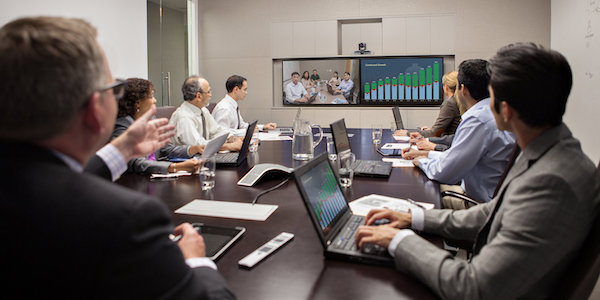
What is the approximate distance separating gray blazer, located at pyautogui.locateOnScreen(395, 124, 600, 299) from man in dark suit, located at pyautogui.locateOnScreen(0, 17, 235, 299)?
64 cm

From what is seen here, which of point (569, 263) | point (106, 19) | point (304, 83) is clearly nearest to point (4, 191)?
point (569, 263)

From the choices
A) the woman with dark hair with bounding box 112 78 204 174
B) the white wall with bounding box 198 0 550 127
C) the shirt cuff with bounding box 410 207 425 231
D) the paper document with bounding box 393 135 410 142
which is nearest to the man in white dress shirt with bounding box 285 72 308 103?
the white wall with bounding box 198 0 550 127

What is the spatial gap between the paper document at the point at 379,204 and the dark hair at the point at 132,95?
1.71 metres

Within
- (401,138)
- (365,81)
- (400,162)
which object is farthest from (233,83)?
(400,162)

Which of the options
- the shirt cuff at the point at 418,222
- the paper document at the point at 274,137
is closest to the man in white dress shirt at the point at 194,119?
the paper document at the point at 274,137

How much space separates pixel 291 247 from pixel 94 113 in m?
0.71

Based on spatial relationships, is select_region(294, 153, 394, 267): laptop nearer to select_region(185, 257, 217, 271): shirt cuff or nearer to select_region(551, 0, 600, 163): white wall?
select_region(185, 257, 217, 271): shirt cuff

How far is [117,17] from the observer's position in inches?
201

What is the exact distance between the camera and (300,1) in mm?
7309

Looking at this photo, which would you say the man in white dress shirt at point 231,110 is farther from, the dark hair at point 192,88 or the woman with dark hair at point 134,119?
the woman with dark hair at point 134,119

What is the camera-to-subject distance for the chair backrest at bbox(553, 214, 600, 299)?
873 mm

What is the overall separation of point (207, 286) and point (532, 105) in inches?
35.5

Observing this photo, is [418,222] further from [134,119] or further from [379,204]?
[134,119]

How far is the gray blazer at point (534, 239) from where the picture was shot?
89 cm
